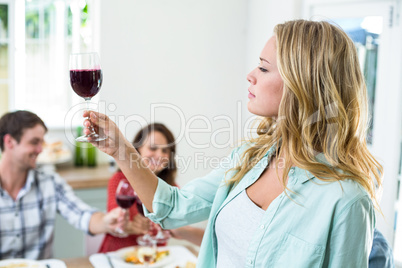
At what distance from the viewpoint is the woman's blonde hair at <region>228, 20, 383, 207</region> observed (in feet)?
3.68

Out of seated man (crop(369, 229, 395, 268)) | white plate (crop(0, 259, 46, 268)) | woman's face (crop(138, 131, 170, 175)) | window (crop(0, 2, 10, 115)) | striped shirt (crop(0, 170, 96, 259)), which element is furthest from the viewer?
window (crop(0, 2, 10, 115))

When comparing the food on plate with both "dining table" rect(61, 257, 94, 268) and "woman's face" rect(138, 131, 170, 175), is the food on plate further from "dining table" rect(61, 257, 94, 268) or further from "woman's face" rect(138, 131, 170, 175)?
"woman's face" rect(138, 131, 170, 175)

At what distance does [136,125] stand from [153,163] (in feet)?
3.99

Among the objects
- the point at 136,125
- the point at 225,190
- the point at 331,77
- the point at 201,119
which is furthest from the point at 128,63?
the point at 331,77

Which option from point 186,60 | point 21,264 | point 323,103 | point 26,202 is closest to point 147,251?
point 21,264

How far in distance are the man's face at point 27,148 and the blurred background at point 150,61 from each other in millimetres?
1117

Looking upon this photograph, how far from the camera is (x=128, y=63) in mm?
3447

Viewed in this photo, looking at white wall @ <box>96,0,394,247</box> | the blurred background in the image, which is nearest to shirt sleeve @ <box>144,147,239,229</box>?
the blurred background

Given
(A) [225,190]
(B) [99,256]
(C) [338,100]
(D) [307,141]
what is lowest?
(B) [99,256]

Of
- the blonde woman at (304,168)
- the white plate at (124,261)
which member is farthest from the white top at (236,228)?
the white plate at (124,261)

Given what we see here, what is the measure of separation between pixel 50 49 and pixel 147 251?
7.23 ft

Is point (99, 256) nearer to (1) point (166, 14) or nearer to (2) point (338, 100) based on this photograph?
(2) point (338, 100)

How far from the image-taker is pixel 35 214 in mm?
2250

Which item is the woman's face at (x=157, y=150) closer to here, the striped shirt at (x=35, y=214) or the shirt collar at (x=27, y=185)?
the striped shirt at (x=35, y=214)
